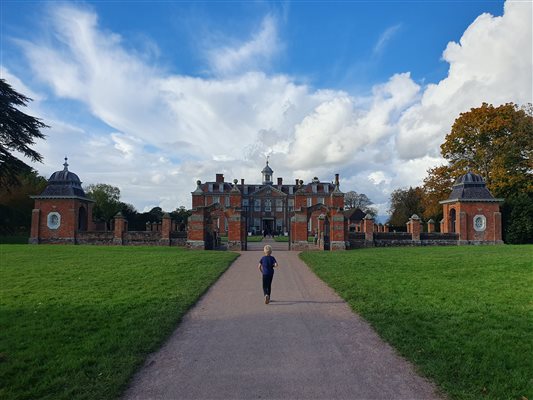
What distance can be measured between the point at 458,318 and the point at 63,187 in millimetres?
32812

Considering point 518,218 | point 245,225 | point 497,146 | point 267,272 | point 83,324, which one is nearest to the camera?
point 83,324

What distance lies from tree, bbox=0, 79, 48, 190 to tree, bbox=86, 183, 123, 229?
30.2 meters

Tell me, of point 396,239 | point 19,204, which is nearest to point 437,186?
point 396,239

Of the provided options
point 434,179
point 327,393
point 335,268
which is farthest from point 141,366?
point 434,179

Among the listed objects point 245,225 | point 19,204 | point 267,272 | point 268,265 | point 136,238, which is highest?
point 19,204

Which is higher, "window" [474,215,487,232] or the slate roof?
the slate roof

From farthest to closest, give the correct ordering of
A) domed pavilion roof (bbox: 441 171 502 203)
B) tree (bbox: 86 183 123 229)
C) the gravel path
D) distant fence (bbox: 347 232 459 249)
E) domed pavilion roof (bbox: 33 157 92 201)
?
tree (bbox: 86 183 123 229)
domed pavilion roof (bbox: 33 157 92 201)
domed pavilion roof (bbox: 441 171 502 203)
distant fence (bbox: 347 232 459 249)
the gravel path

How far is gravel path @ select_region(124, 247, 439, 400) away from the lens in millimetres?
4625

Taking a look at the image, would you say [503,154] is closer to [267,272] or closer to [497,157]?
[497,157]

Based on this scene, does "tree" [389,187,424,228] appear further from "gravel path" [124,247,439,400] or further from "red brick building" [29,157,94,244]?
"gravel path" [124,247,439,400]

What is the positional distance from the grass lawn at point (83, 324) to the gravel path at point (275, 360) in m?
0.37

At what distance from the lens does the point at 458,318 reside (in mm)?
7547

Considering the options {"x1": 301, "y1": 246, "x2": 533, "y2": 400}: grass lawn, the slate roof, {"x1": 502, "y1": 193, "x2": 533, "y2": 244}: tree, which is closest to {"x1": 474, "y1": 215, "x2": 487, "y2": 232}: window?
{"x1": 502, "y1": 193, "x2": 533, "y2": 244}: tree

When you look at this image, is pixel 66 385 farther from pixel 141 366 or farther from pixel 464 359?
pixel 464 359
